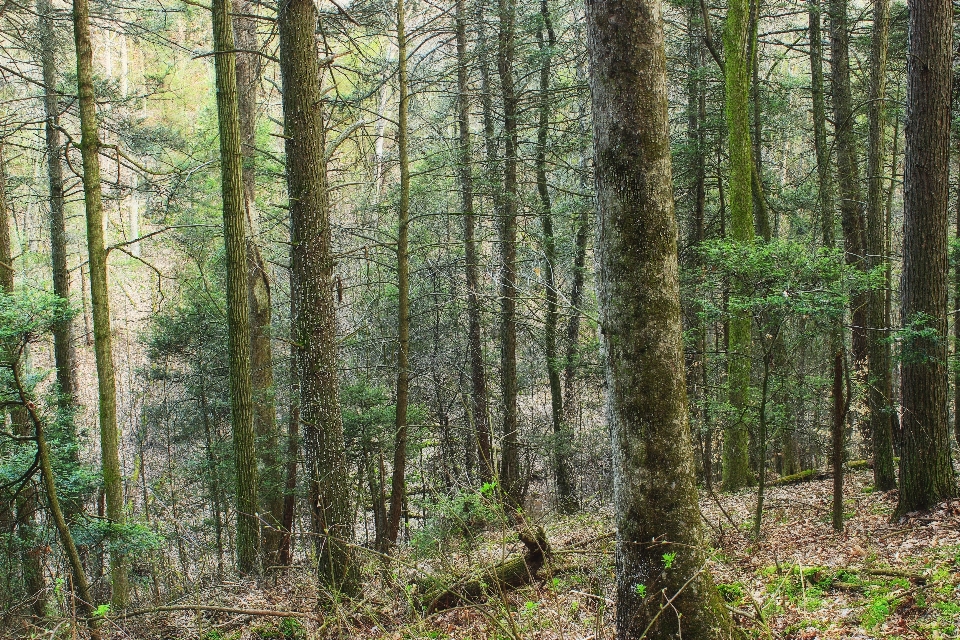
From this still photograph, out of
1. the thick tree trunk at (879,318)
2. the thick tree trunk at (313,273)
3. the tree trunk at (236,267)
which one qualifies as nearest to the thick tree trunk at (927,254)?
the thick tree trunk at (879,318)

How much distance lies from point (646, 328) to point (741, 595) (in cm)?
237

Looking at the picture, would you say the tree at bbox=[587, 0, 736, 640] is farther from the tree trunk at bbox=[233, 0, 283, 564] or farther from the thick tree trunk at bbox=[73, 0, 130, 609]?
the tree trunk at bbox=[233, 0, 283, 564]

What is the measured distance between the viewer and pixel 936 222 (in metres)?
5.93

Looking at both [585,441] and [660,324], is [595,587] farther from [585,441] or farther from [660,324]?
[585,441]

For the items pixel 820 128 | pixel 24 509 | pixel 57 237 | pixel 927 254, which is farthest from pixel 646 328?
pixel 57 237

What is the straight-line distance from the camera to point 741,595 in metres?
4.35

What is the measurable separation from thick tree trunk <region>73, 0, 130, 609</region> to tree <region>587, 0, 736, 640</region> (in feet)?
21.9

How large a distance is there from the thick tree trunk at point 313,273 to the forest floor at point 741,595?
0.82m

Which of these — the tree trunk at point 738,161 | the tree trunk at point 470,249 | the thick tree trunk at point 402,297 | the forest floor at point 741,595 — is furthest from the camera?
the tree trunk at point 470,249

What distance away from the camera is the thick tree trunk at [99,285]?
7.51 meters

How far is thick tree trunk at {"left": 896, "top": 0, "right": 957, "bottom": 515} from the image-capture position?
19.1ft

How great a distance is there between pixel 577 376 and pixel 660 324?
1199cm

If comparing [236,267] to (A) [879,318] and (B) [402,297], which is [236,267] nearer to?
(B) [402,297]

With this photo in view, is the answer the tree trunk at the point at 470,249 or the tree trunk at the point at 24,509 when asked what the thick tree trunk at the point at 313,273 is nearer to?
the tree trunk at the point at 24,509
